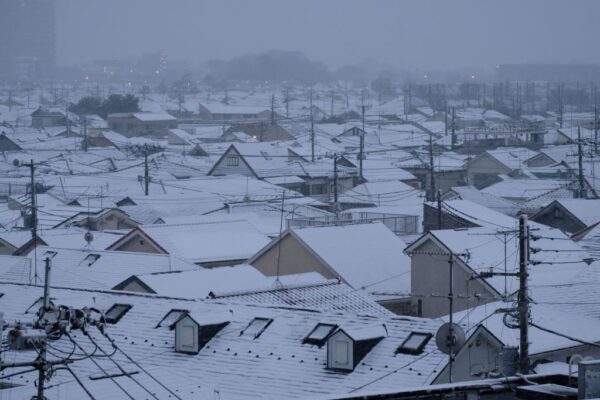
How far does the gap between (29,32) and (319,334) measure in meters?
90.4

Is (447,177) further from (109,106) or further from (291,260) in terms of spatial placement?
(109,106)

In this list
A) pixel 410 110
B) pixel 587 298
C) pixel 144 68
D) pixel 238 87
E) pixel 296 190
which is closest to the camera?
pixel 587 298

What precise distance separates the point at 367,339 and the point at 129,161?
16.6m

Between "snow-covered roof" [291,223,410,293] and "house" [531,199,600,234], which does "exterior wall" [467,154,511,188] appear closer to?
"house" [531,199,600,234]

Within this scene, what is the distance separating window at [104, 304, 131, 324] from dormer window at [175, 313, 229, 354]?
48 cm

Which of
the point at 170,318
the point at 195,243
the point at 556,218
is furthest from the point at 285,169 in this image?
the point at 170,318

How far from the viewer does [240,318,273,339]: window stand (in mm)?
6041

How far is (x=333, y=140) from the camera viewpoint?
2731 cm

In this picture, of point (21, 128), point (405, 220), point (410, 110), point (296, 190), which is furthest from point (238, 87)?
point (405, 220)

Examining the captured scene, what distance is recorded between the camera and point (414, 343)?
5652 mm

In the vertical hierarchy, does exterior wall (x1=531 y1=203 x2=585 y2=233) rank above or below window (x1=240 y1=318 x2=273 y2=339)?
below

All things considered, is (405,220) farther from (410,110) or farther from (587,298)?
(410,110)

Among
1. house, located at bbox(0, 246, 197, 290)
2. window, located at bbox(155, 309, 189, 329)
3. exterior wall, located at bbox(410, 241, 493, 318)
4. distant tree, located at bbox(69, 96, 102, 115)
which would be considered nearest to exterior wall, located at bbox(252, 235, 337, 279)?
house, located at bbox(0, 246, 197, 290)

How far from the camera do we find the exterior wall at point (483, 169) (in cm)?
1992
